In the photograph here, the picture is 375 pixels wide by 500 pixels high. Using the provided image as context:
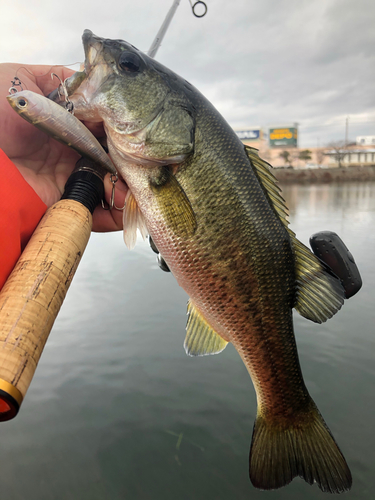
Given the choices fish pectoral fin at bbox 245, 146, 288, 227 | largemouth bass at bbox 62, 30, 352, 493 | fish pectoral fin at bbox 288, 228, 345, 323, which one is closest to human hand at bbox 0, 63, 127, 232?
largemouth bass at bbox 62, 30, 352, 493

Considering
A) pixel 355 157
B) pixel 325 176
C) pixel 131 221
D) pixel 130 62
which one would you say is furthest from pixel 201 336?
pixel 355 157

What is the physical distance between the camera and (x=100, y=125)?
63.2 inches

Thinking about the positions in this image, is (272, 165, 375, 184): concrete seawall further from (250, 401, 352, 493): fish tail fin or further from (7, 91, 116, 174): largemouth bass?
(7, 91, 116, 174): largemouth bass

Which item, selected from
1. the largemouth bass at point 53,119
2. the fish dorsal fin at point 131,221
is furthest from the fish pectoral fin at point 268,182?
the largemouth bass at point 53,119

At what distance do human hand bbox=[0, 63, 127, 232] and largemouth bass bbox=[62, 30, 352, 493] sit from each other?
285 mm

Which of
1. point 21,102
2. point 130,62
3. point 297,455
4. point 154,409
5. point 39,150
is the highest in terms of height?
point 130,62

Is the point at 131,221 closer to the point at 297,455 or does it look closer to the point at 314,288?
the point at 314,288

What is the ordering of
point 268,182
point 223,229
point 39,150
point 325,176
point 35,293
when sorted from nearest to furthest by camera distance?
1. point 35,293
2. point 223,229
3. point 268,182
4. point 39,150
5. point 325,176

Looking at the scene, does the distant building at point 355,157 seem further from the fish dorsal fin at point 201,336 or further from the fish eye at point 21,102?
the fish eye at point 21,102

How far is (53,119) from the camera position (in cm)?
127

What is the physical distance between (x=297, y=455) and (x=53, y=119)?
1.81 m

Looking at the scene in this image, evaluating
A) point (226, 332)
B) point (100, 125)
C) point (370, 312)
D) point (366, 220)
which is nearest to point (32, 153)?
point (100, 125)

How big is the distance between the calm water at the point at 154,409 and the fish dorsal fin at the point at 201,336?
2.42m

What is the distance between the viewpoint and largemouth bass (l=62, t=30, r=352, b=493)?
1.41m
